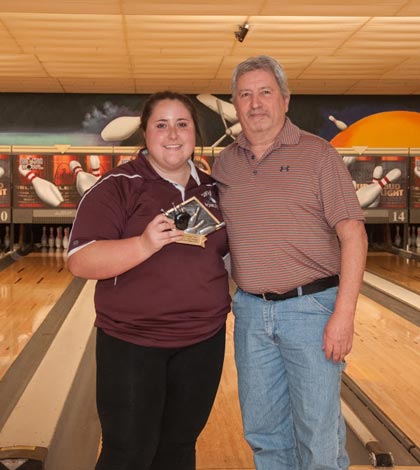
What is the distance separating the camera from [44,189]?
8648 millimetres

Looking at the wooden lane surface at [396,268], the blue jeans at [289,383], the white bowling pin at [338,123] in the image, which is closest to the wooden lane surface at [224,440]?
the blue jeans at [289,383]

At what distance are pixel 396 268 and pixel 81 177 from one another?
4.26 metres

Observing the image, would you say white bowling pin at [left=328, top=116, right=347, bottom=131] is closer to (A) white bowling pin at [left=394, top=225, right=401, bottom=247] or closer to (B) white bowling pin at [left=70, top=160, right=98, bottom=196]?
(A) white bowling pin at [left=394, top=225, right=401, bottom=247]

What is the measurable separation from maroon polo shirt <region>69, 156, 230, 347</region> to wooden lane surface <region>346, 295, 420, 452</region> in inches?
57.5

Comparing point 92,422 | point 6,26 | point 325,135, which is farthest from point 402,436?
point 325,135

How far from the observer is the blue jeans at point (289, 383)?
6.10 ft

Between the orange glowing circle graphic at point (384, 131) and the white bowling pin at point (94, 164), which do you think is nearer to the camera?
the white bowling pin at point (94, 164)

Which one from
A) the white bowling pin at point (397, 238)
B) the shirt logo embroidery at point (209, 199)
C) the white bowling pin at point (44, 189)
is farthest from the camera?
the white bowling pin at point (397, 238)

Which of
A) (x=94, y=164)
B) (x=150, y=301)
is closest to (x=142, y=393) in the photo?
(x=150, y=301)

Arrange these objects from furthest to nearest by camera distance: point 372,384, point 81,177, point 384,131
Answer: point 384,131, point 81,177, point 372,384

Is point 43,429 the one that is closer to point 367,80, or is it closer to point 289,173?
point 289,173

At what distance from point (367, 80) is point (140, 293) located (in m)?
7.73

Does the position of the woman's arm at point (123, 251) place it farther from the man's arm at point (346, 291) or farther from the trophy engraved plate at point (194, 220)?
the man's arm at point (346, 291)

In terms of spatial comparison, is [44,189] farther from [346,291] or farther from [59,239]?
[346,291]
